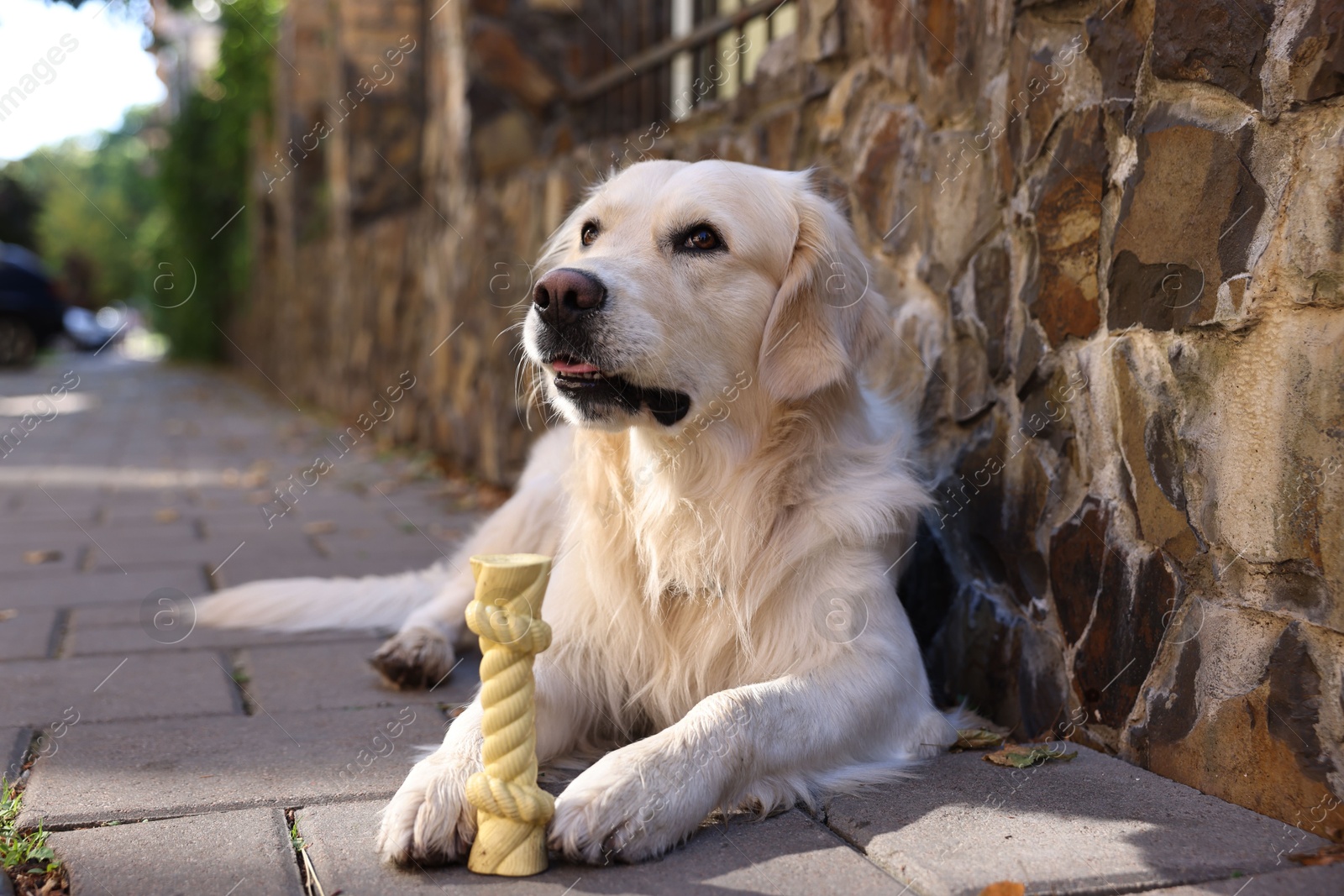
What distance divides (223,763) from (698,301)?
1.39 m

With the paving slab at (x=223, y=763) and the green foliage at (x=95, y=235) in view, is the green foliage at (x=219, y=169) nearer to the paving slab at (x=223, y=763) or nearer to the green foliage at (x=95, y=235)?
the paving slab at (x=223, y=763)

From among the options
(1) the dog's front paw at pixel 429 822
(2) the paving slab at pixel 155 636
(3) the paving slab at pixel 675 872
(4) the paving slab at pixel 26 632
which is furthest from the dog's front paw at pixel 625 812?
(4) the paving slab at pixel 26 632

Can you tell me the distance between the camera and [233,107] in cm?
1582

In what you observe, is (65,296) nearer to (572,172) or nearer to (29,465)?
(29,465)

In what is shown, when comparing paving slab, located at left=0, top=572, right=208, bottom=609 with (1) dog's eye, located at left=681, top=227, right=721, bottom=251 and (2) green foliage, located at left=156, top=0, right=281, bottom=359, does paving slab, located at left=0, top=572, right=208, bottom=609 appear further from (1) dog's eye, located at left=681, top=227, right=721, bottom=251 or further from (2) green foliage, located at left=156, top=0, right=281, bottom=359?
(2) green foliage, located at left=156, top=0, right=281, bottom=359

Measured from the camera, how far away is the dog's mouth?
91.0 inches

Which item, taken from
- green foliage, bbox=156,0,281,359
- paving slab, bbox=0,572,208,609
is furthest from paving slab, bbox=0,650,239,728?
green foliage, bbox=156,0,281,359

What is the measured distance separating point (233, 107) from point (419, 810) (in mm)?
16196

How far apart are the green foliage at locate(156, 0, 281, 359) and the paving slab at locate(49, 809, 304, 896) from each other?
535 inches

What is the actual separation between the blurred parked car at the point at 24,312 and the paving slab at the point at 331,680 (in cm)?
1813

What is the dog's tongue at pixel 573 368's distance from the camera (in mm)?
2295

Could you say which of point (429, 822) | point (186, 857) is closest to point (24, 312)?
point (186, 857)

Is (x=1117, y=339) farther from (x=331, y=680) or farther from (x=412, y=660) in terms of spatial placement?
(x=331, y=680)

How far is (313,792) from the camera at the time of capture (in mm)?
2096
